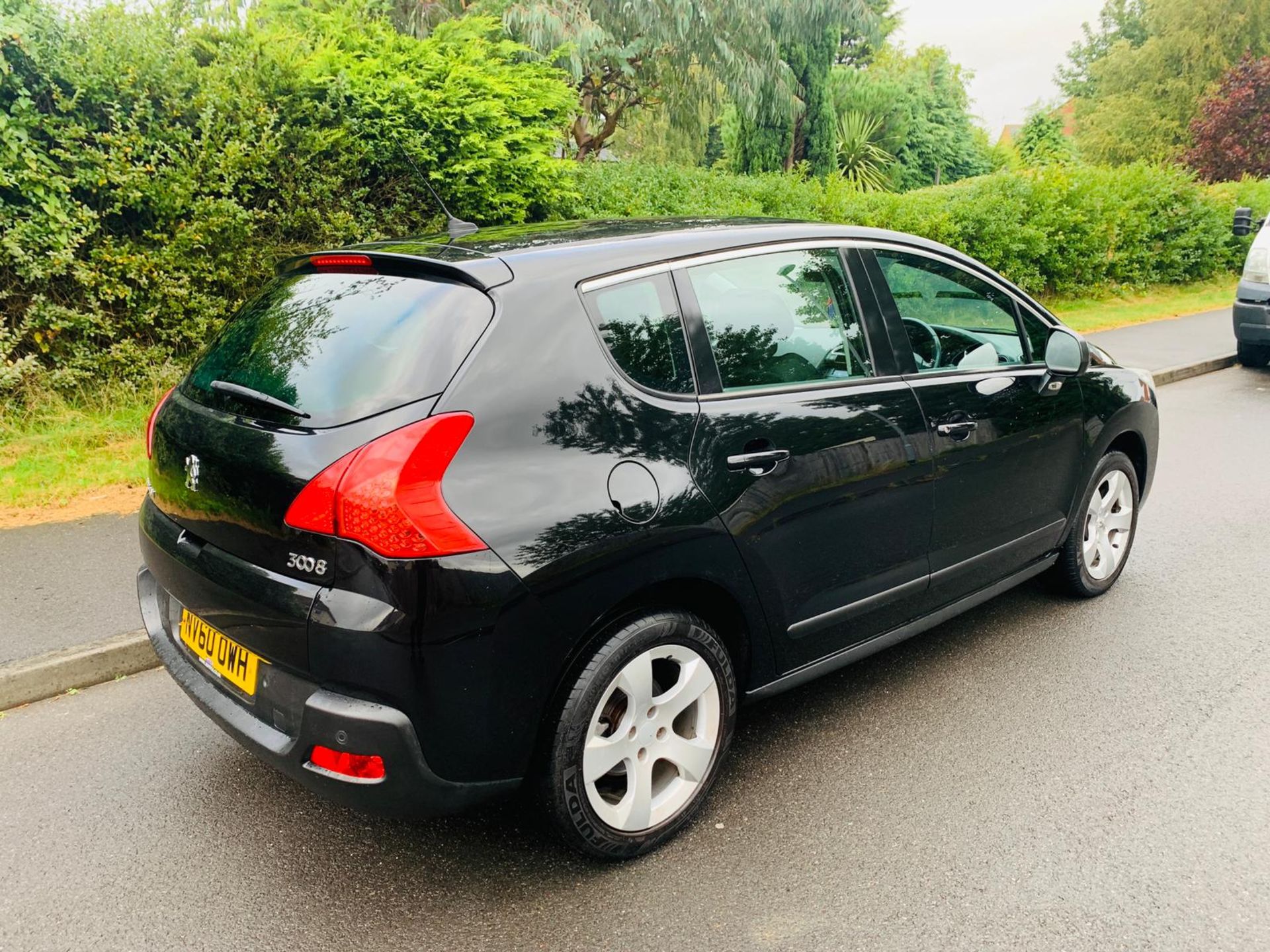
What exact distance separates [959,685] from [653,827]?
1576 millimetres

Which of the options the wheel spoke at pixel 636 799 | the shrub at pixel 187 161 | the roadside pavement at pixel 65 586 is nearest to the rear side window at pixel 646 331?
the wheel spoke at pixel 636 799

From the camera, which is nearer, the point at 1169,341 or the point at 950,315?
the point at 950,315

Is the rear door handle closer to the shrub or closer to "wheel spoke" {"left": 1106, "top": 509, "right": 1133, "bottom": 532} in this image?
"wheel spoke" {"left": 1106, "top": 509, "right": 1133, "bottom": 532}

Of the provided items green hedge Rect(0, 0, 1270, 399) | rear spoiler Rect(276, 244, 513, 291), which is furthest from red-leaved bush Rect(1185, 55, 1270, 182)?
rear spoiler Rect(276, 244, 513, 291)

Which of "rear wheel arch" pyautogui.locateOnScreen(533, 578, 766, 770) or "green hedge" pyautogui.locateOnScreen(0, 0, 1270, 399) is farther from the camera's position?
"green hedge" pyautogui.locateOnScreen(0, 0, 1270, 399)

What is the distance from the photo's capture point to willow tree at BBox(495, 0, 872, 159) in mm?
14523

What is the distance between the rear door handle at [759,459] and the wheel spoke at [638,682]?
59 cm

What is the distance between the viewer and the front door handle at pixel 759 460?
2.68m

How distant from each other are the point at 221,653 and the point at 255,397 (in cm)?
70

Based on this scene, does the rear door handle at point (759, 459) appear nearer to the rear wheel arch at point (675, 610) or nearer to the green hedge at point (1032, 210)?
the rear wheel arch at point (675, 610)

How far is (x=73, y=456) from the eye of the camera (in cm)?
596

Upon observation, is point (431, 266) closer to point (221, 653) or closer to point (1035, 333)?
point (221, 653)

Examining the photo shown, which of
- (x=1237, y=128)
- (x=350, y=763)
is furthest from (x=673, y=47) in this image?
(x=1237, y=128)

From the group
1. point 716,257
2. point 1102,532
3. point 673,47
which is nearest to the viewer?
point 716,257
